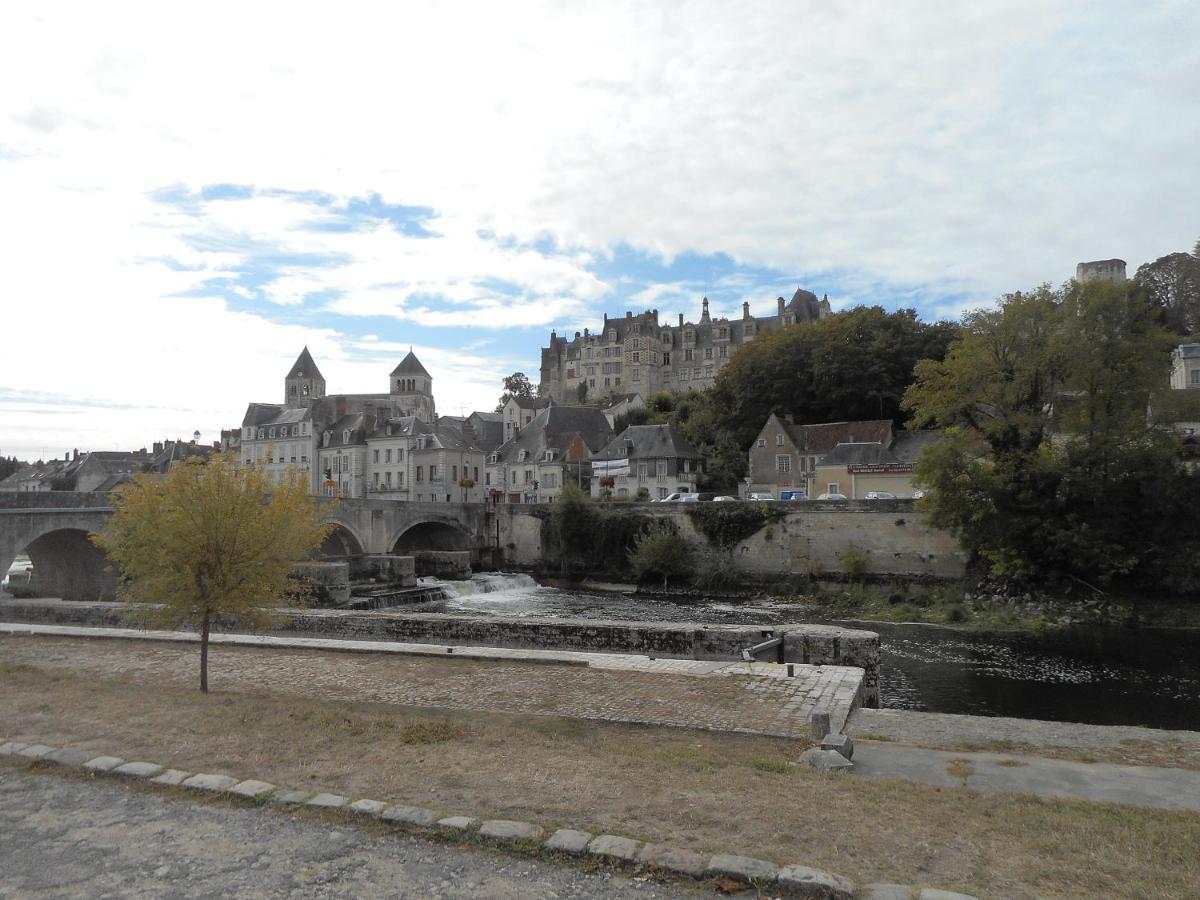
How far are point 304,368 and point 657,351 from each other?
3821cm

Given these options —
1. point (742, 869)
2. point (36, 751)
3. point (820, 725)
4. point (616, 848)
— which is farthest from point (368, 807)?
point (820, 725)

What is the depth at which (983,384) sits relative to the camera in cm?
3145

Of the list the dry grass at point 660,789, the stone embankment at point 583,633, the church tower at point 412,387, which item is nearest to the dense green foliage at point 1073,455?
the stone embankment at point 583,633

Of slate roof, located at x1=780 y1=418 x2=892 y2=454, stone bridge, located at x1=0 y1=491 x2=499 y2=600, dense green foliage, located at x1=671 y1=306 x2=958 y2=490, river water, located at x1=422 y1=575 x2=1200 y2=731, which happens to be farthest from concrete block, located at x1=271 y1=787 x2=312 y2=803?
dense green foliage, located at x1=671 y1=306 x2=958 y2=490

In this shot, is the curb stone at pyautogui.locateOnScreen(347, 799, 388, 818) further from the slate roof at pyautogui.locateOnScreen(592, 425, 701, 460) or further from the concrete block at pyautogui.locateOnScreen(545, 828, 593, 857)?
the slate roof at pyautogui.locateOnScreen(592, 425, 701, 460)

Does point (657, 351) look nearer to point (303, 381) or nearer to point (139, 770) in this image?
point (303, 381)

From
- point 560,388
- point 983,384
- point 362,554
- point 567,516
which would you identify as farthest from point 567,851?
point 560,388

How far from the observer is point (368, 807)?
597cm

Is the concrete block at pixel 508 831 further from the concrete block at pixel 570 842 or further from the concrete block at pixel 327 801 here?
the concrete block at pixel 327 801

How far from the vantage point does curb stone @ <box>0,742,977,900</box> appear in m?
4.68

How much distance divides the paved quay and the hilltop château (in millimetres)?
75517

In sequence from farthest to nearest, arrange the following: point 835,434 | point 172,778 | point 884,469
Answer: point 835,434 < point 884,469 < point 172,778

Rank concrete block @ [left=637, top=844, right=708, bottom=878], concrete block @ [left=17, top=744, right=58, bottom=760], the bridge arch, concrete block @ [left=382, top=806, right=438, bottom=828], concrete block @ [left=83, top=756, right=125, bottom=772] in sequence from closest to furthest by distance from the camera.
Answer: concrete block @ [left=637, top=844, right=708, bottom=878], concrete block @ [left=382, top=806, right=438, bottom=828], concrete block @ [left=83, top=756, right=125, bottom=772], concrete block @ [left=17, top=744, right=58, bottom=760], the bridge arch

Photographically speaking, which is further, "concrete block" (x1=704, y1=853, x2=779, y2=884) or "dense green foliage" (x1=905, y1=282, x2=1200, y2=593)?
"dense green foliage" (x1=905, y1=282, x2=1200, y2=593)
